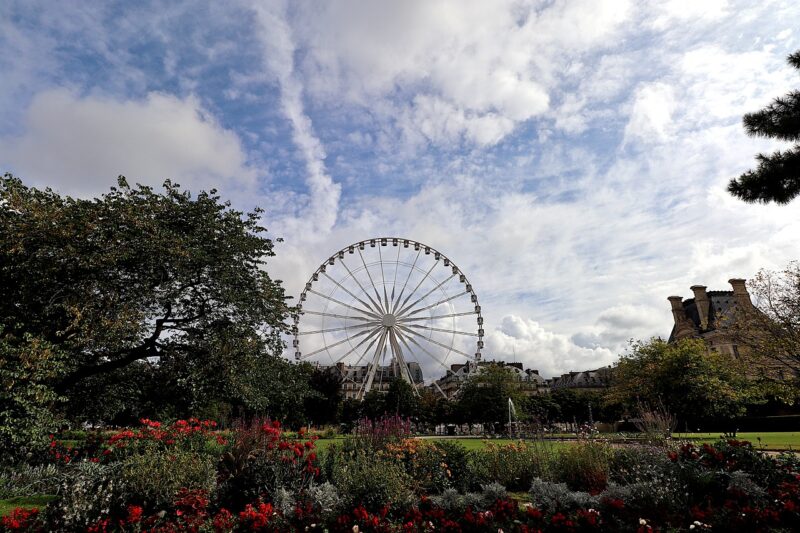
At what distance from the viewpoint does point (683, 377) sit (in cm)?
3070

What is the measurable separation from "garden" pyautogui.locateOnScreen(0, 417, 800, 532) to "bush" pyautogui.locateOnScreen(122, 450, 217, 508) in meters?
0.02

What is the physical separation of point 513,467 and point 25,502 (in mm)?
9879

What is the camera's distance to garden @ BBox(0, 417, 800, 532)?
5.69 metres

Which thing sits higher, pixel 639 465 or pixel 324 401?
pixel 324 401

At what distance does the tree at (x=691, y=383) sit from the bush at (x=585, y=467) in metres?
19.7

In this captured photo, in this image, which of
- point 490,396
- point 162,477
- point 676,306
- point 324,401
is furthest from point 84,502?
point 676,306

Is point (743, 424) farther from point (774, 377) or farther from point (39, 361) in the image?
point (39, 361)

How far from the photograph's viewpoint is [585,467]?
9.96 meters

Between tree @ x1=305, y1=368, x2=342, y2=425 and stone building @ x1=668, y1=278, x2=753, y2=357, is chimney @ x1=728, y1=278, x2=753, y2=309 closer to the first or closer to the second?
stone building @ x1=668, y1=278, x2=753, y2=357

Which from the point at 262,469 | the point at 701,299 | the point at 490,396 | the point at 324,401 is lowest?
the point at 262,469

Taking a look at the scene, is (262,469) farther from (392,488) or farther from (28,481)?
(28,481)

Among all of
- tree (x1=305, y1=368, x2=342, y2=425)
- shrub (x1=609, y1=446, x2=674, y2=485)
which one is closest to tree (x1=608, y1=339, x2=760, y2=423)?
shrub (x1=609, y1=446, x2=674, y2=485)

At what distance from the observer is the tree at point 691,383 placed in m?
29.1

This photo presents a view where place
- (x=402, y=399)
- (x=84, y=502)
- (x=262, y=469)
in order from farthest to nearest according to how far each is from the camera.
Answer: (x=402, y=399), (x=262, y=469), (x=84, y=502)
